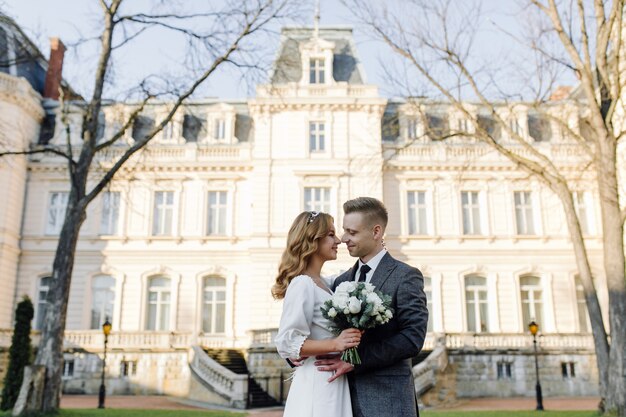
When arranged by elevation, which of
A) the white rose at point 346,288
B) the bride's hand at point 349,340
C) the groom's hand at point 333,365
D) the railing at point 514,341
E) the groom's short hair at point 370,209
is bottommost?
the railing at point 514,341

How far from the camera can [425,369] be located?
17.8 m

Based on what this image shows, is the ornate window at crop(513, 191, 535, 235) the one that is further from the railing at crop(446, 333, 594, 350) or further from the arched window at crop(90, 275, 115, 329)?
the arched window at crop(90, 275, 115, 329)

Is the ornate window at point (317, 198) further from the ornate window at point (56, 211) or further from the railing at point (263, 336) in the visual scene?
the ornate window at point (56, 211)

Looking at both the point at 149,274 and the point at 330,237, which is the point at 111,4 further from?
the point at 149,274

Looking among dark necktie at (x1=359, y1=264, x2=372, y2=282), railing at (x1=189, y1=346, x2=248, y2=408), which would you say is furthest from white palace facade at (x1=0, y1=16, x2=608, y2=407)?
dark necktie at (x1=359, y1=264, x2=372, y2=282)

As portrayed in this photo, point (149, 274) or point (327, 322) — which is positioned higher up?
point (149, 274)

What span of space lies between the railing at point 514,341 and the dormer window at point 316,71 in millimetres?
12381

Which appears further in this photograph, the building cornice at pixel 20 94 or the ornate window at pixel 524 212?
the ornate window at pixel 524 212

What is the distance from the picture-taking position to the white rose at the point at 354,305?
10.4ft

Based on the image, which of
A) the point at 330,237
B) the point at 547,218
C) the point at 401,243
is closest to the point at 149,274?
the point at 401,243

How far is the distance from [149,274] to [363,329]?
852 inches

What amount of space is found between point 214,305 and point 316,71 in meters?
11.4

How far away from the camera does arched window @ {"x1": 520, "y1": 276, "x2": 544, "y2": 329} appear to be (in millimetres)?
23047

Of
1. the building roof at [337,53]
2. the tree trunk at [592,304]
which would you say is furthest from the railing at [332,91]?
the tree trunk at [592,304]
